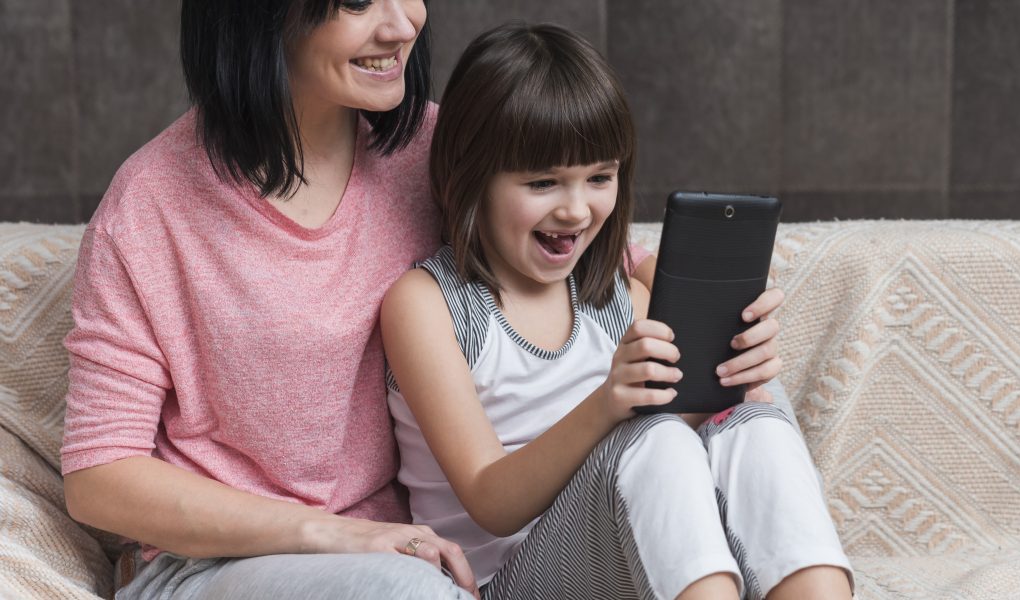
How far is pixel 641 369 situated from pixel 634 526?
0.14 meters

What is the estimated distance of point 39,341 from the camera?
1.29m

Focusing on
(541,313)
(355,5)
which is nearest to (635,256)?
(541,313)

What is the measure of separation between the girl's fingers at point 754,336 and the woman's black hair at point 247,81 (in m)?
0.47

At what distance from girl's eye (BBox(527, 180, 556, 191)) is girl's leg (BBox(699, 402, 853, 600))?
1.03ft

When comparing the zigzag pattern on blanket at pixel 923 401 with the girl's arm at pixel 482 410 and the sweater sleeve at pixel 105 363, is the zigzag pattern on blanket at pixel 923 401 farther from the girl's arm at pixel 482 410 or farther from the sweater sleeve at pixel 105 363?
the sweater sleeve at pixel 105 363

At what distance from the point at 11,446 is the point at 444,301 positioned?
0.54 m

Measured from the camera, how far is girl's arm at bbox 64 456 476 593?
1000 mm

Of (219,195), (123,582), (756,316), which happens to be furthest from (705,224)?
(123,582)

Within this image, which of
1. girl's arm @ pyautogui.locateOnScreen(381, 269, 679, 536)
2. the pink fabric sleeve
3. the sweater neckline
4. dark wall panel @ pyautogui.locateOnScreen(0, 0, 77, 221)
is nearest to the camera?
girl's arm @ pyautogui.locateOnScreen(381, 269, 679, 536)

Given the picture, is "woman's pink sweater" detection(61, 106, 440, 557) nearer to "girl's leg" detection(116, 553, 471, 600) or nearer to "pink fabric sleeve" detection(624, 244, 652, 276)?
"girl's leg" detection(116, 553, 471, 600)

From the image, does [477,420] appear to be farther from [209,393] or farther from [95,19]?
[95,19]

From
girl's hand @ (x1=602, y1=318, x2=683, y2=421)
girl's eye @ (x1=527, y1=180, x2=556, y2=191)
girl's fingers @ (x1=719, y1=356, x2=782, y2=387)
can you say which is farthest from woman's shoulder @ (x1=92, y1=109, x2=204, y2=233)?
girl's fingers @ (x1=719, y1=356, x2=782, y2=387)

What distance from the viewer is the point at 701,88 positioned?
1803mm

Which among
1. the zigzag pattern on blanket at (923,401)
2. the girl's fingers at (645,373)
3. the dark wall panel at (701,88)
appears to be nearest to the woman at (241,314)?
the girl's fingers at (645,373)
